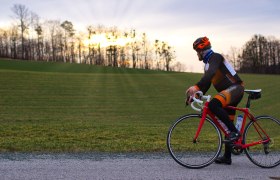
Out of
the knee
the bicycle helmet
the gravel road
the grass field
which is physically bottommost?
the grass field

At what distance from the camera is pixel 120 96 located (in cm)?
3769

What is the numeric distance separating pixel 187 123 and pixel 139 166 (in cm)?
120

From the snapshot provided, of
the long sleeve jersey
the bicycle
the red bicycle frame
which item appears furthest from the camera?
the red bicycle frame

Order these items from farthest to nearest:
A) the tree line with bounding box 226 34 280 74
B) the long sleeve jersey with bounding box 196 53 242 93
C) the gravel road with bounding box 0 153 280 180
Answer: the tree line with bounding box 226 34 280 74 < the long sleeve jersey with bounding box 196 53 242 93 < the gravel road with bounding box 0 153 280 180

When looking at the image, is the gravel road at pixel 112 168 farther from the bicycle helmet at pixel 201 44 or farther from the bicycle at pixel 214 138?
the bicycle helmet at pixel 201 44

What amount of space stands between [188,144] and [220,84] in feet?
3.76

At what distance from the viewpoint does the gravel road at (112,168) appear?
5.48 m

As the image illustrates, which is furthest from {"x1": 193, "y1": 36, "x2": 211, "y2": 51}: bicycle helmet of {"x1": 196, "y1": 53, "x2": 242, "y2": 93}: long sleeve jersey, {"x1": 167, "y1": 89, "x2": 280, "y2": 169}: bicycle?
{"x1": 167, "y1": 89, "x2": 280, "y2": 169}: bicycle

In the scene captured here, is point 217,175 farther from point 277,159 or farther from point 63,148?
point 63,148

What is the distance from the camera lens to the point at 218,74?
660 cm

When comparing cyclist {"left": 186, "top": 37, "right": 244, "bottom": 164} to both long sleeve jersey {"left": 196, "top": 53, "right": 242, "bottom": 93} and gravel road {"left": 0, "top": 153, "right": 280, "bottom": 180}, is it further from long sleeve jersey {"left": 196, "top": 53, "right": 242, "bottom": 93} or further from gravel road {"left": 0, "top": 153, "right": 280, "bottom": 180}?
gravel road {"left": 0, "top": 153, "right": 280, "bottom": 180}

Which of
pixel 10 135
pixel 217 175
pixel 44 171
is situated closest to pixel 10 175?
pixel 44 171

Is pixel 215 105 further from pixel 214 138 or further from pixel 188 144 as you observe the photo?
pixel 188 144

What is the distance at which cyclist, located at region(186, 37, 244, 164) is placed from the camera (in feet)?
21.0
